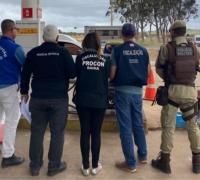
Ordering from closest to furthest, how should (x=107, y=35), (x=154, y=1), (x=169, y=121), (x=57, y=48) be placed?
1. (x=57, y=48)
2. (x=169, y=121)
3. (x=107, y=35)
4. (x=154, y=1)

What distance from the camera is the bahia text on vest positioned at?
6.04 m

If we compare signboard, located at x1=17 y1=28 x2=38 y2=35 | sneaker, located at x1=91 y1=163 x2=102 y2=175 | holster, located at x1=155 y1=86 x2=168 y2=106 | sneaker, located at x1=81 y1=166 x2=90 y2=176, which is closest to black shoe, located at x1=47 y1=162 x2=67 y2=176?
sneaker, located at x1=81 y1=166 x2=90 y2=176

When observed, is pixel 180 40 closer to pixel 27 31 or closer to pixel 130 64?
pixel 130 64

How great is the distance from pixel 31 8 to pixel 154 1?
51170 mm

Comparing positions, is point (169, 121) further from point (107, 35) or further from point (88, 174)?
point (107, 35)

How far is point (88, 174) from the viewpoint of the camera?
609cm

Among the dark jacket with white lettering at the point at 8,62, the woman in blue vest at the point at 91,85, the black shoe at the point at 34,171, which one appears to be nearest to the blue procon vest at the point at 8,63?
the dark jacket with white lettering at the point at 8,62

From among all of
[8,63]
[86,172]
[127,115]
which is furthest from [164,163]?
[8,63]

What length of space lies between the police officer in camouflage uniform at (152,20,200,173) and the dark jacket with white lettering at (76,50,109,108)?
89 cm

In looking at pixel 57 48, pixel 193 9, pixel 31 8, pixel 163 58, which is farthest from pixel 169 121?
pixel 193 9

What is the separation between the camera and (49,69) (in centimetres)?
579

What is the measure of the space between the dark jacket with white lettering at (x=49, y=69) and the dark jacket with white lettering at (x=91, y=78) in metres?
0.13

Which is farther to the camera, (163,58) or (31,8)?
(31,8)

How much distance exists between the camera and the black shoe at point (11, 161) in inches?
250
